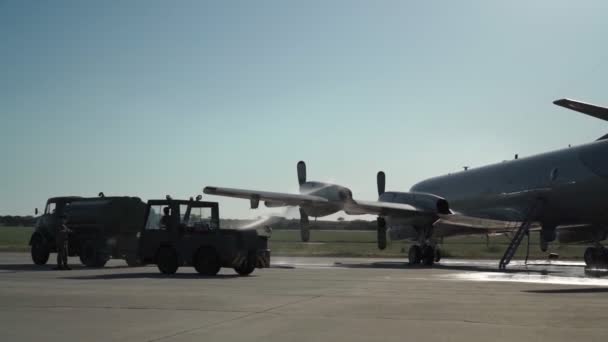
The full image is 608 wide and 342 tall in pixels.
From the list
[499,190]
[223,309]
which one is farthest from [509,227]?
[223,309]

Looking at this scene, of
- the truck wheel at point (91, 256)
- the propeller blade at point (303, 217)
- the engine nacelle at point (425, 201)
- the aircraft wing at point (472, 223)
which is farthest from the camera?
the engine nacelle at point (425, 201)

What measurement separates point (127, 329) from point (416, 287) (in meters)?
8.86

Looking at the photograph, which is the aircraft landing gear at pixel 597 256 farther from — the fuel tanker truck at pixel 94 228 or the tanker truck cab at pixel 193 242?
the fuel tanker truck at pixel 94 228

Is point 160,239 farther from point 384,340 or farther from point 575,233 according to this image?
point 575,233

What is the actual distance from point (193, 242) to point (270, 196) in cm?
871

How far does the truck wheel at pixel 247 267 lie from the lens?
20219 mm

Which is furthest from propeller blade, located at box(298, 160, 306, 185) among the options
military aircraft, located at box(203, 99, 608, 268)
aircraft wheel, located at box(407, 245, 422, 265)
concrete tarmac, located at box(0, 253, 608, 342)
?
concrete tarmac, located at box(0, 253, 608, 342)

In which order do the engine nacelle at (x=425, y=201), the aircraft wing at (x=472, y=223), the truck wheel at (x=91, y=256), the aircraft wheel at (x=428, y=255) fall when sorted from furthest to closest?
the aircraft wheel at (x=428, y=255) < the engine nacelle at (x=425, y=201) < the aircraft wing at (x=472, y=223) < the truck wheel at (x=91, y=256)

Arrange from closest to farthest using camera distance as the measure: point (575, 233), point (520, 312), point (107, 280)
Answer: point (520, 312), point (107, 280), point (575, 233)

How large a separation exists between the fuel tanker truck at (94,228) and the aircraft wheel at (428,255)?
1313cm

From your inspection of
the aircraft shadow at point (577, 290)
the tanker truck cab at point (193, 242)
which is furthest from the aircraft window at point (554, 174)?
the tanker truck cab at point (193, 242)

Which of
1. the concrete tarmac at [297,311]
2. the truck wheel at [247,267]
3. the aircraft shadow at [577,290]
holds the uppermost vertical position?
the truck wheel at [247,267]

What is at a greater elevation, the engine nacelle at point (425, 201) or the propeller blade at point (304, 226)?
the engine nacelle at point (425, 201)

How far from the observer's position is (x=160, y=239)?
20.5 meters
